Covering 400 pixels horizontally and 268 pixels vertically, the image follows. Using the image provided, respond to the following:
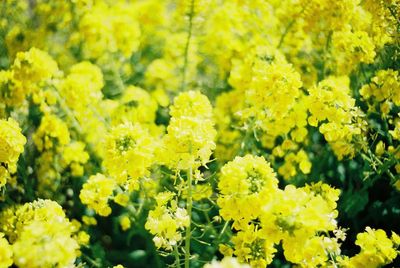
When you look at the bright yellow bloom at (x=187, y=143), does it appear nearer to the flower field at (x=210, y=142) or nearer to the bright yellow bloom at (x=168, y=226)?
the flower field at (x=210, y=142)

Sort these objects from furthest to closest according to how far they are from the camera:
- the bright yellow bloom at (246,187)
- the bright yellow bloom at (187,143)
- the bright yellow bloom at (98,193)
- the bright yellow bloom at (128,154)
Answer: the bright yellow bloom at (98,193), the bright yellow bloom at (128,154), the bright yellow bloom at (187,143), the bright yellow bloom at (246,187)

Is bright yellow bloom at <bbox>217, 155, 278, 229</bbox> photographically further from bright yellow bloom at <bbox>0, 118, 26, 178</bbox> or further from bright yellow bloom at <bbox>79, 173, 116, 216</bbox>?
bright yellow bloom at <bbox>0, 118, 26, 178</bbox>

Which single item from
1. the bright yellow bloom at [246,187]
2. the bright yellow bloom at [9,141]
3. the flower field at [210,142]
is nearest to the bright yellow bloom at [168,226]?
the flower field at [210,142]

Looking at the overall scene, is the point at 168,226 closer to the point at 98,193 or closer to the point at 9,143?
the point at 98,193

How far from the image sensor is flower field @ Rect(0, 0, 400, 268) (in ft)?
6.18

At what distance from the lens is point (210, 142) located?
200 centimetres

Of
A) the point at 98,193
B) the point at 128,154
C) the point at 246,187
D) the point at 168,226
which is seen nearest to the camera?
the point at 246,187

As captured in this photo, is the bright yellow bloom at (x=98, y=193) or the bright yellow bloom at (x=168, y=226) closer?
the bright yellow bloom at (x=168, y=226)

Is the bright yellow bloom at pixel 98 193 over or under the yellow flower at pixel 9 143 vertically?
under

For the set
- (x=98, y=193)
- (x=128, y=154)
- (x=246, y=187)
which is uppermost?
(x=246, y=187)

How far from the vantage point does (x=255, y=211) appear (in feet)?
6.06

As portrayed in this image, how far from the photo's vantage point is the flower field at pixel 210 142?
1884 mm

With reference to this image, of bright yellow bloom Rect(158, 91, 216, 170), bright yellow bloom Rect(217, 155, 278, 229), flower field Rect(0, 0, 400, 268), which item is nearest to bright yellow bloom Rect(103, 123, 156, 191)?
flower field Rect(0, 0, 400, 268)

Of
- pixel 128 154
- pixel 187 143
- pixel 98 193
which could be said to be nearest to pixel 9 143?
pixel 98 193
